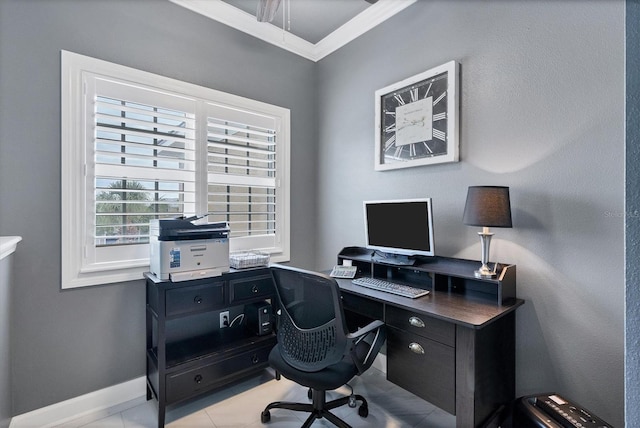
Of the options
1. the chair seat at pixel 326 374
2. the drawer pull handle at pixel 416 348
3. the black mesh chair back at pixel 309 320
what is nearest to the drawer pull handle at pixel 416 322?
the drawer pull handle at pixel 416 348

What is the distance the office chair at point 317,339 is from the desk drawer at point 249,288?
1.72 feet

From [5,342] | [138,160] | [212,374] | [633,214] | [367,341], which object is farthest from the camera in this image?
[138,160]

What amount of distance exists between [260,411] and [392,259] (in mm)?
1363

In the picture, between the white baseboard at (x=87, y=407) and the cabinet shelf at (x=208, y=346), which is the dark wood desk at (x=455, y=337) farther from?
the white baseboard at (x=87, y=407)

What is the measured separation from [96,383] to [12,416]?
1.30 ft

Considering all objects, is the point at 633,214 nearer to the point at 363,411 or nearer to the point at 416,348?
the point at 416,348

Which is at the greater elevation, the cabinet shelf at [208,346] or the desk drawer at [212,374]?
the cabinet shelf at [208,346]

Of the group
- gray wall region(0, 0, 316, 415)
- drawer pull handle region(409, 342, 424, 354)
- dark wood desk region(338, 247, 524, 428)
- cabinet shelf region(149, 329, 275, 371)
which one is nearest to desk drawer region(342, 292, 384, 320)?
dark wood desk region(338, 247, 524, 428)

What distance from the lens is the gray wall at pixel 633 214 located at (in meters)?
0.49

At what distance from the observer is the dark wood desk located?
1453 millimetres

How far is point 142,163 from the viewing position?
7.17 ft

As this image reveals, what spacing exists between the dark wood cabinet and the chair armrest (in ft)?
3.05

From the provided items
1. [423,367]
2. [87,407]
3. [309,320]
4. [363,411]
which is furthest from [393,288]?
[87,407]

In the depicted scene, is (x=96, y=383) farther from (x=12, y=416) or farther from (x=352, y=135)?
(x=352, y=135)
